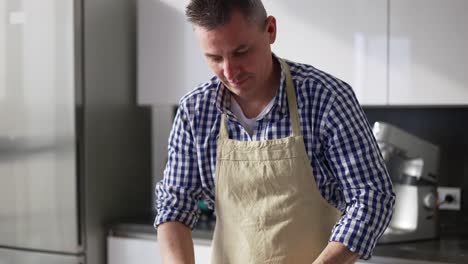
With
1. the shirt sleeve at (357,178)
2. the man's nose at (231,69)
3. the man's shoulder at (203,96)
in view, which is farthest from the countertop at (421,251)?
the man's nose at (231,69)

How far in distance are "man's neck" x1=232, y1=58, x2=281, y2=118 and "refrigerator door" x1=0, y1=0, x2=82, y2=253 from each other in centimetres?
109

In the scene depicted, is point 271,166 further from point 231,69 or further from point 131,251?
point 131,251

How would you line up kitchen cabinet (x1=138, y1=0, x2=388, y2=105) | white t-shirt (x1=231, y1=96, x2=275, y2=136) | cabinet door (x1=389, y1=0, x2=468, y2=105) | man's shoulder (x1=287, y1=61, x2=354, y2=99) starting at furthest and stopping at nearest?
kitchen cabinet (x1=138, y1=0, x2=388, y2=105), cabinet door (x1=389, y1=0, x2=468, y2=105), white t-shirt (x1=231, y1=96, x2=275, y2=136), man's shoulder (x1=287, y1=61, x2=354, y2=99)

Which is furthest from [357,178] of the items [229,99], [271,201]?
[229,99]

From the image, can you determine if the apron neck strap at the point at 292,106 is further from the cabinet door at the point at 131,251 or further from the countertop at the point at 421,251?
the cabinet door at the point at 131,251

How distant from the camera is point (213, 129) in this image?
5.04 feet

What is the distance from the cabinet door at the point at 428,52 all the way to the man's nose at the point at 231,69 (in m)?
1.03

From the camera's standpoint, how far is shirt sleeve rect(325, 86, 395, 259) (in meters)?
1.33

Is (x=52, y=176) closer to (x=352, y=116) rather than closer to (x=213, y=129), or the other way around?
(x=213, y=129)

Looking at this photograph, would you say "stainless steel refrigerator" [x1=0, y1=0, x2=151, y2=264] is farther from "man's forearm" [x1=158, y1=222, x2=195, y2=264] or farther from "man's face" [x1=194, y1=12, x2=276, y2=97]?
"man's face" [x1=194, y1=12, x2=276, y2=97]

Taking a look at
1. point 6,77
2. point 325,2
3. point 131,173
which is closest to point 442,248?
point 325,2

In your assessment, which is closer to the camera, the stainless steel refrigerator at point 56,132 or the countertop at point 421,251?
the countertop at point 421,251

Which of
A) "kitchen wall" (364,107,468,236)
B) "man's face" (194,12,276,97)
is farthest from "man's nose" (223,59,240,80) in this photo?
"kitchen wall" (364,107,468,236)

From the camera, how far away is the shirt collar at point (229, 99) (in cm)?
145
